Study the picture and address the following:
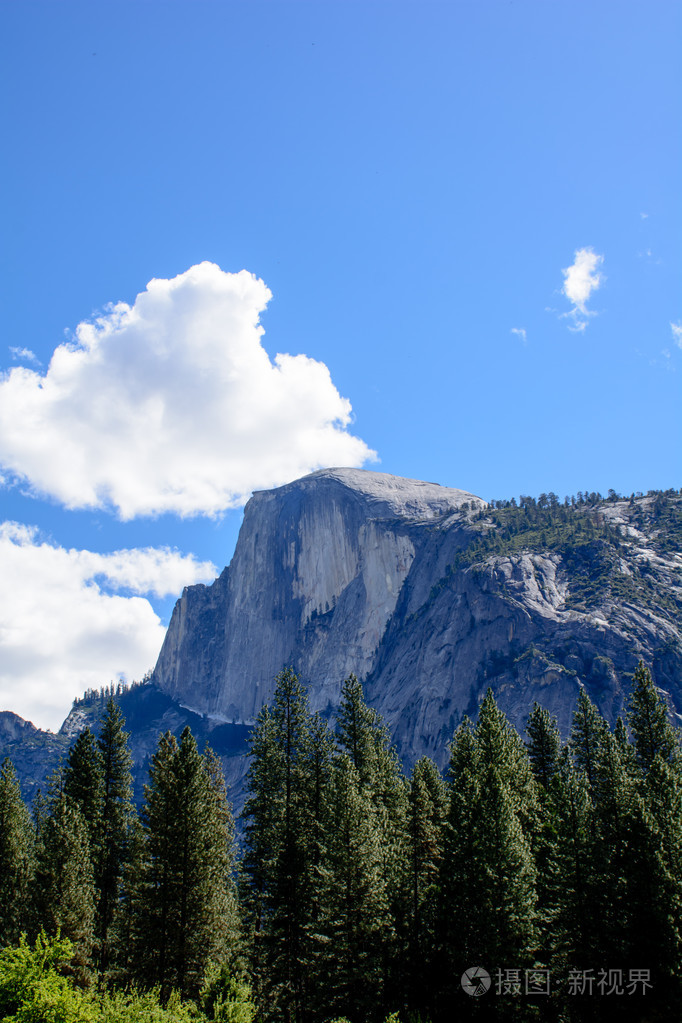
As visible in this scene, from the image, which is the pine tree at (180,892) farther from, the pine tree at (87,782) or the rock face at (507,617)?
the rock face at (507,617)

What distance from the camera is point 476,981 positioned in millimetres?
27500

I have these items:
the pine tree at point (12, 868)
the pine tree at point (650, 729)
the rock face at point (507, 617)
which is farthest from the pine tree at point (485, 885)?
the rock face at point (507, 617)

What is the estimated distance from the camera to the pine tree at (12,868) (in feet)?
110

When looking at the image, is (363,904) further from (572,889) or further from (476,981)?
(572,889)

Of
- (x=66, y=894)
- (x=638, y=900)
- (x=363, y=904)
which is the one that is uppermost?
(x=638, y=900)

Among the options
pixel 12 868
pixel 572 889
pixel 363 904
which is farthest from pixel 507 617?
pixel 363 904

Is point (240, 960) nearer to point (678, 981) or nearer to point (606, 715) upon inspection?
point (678, 981)

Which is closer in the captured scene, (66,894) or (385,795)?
(66,894)

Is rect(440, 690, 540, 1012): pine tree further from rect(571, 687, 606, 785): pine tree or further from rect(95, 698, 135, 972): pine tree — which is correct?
rect(571, 687, 606, 785): pine tree

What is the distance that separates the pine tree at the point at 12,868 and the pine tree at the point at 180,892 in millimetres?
7072

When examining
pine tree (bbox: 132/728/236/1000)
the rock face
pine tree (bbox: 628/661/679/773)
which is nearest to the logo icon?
pine tree (bbox: 132/728/236/1000)

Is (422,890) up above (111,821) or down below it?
below

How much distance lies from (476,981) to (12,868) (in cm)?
2338

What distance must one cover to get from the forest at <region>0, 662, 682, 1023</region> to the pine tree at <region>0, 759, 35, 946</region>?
0.32 feet
